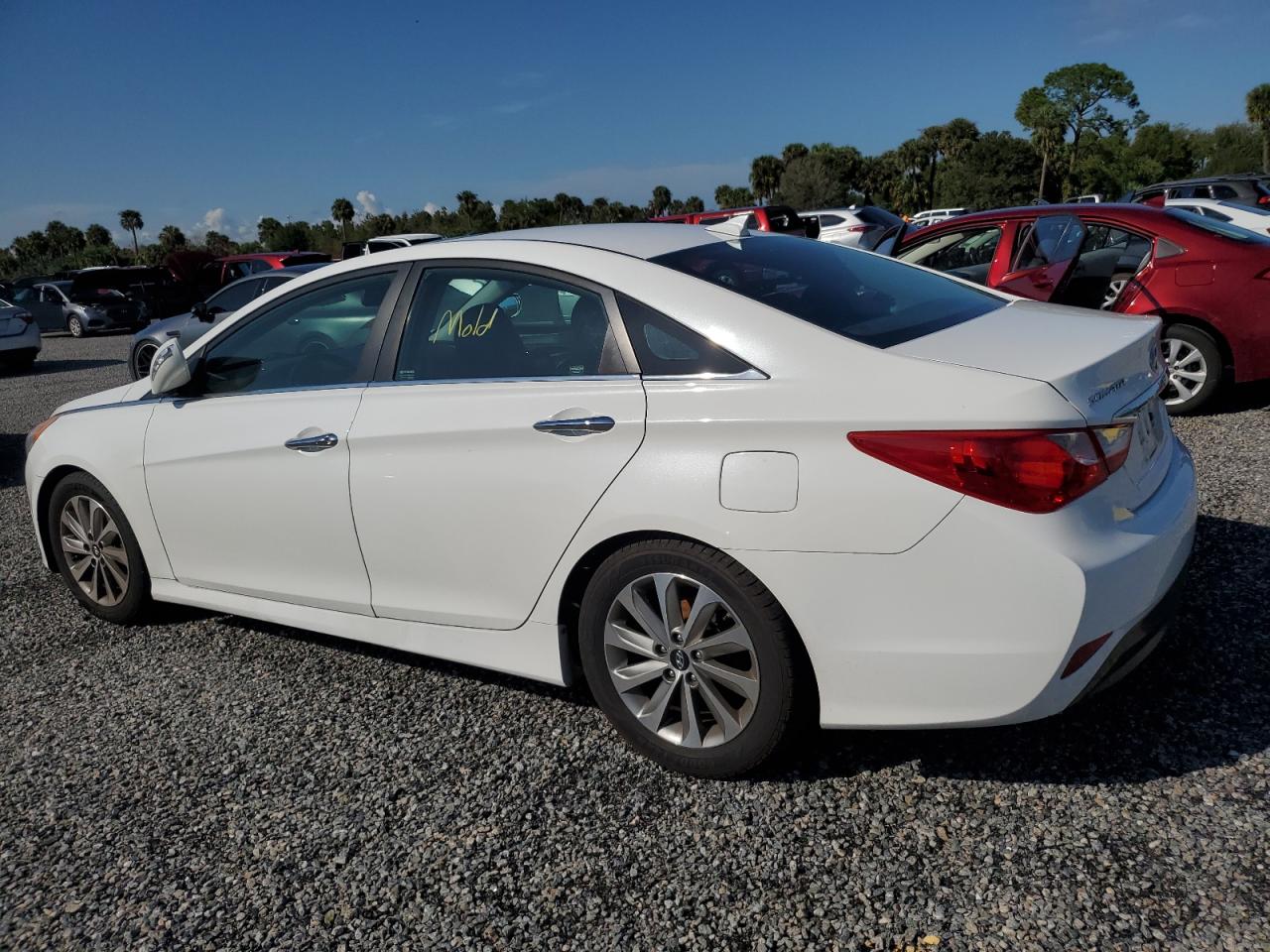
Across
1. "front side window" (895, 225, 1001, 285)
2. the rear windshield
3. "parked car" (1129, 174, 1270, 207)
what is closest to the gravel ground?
the rear windshield

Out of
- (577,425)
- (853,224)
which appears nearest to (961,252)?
(577,425)

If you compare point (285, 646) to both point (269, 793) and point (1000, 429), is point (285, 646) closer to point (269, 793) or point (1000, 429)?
point (269, 793)

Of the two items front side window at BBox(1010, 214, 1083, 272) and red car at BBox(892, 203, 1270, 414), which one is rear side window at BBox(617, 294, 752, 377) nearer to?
red car at BBox(892, 203, 1270, 414)

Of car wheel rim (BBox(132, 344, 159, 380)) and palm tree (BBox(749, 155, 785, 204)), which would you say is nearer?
car wheel rim (BBox(132, 344, 159, 380))

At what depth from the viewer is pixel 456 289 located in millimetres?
3217

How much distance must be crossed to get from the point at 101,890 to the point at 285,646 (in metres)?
1.54

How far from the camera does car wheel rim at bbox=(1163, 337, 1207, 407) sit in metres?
6.33

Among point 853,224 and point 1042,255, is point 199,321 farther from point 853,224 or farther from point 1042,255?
point 853,224

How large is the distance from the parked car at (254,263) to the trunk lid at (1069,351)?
14.0 m

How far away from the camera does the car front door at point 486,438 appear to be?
8.96 feet

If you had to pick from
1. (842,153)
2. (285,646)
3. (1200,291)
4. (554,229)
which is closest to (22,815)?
(285,646)

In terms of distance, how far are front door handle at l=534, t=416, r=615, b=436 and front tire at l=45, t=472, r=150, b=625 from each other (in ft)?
7.47

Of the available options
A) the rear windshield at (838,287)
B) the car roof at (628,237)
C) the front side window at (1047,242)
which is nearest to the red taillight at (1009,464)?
the rear windshield at (838,287)

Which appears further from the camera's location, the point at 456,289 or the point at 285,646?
the point at 285,646
